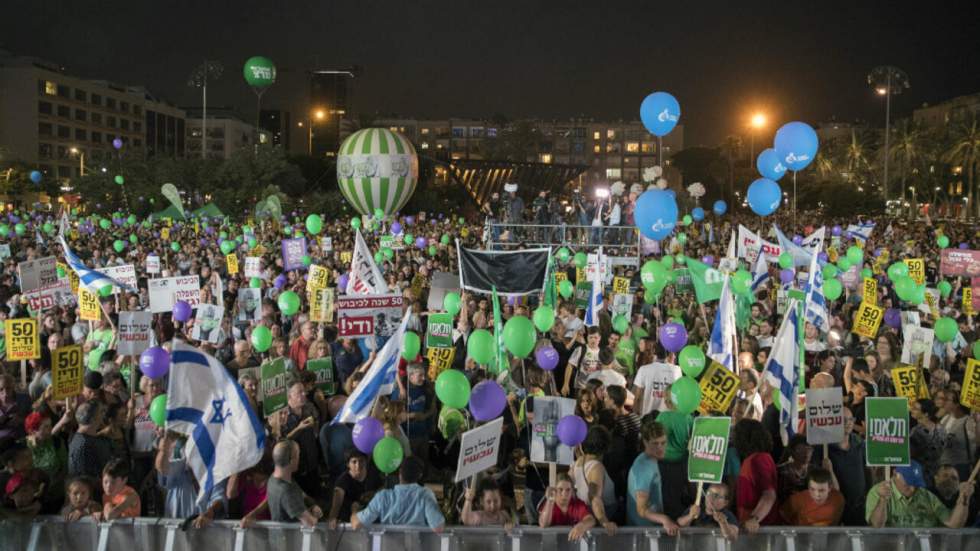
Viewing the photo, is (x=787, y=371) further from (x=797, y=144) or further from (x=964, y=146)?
(x=964, y=146)

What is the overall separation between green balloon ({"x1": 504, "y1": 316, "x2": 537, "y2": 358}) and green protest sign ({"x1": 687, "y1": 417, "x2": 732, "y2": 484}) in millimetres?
2883

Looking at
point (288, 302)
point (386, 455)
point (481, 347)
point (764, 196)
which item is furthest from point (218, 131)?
point (386, 455)

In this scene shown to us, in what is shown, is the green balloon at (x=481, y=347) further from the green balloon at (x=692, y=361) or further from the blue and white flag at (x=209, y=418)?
the blue and white flag at (x=209, y=418)

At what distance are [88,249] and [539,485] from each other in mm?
19430

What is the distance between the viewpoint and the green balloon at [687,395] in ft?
22.1

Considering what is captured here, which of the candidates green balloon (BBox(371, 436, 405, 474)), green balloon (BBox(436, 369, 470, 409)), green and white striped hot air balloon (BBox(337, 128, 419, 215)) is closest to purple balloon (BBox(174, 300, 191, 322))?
green balloon (BBox(436, 369, 470, 409))

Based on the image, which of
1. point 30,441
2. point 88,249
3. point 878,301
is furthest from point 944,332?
point 88,249

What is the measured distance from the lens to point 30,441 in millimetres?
6840

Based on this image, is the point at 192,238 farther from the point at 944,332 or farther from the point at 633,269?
the point at 944,332

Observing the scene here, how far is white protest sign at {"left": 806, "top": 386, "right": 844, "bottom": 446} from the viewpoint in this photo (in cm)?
638

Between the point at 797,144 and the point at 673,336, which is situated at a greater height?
the point at 797,144

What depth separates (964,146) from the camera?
61.8 metres

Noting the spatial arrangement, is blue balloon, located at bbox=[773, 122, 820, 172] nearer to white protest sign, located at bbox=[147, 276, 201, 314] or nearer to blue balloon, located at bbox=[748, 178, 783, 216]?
blue balloon, located at bbox=[748, 178, 783, 216]

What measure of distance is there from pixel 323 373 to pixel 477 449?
3555 millimetres
